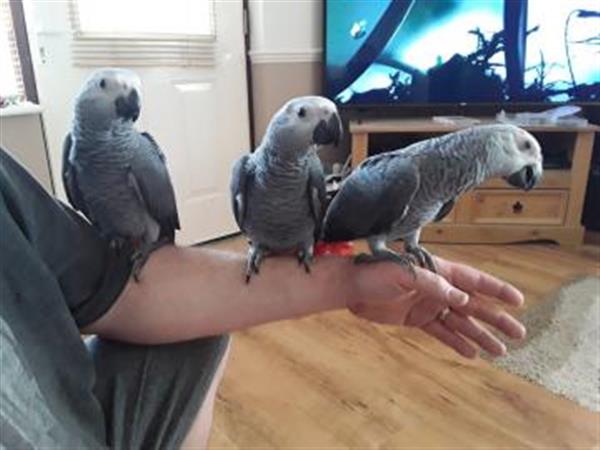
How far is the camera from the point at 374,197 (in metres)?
0.60

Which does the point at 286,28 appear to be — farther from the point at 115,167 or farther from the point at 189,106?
the point at 115,167

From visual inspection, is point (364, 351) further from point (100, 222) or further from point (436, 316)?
point (100, 222)

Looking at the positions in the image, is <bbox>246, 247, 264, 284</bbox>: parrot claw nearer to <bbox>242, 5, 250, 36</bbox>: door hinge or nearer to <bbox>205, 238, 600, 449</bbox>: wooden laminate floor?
<bbox>205, 238, 600, 449</bbox>: wooden laminate floor

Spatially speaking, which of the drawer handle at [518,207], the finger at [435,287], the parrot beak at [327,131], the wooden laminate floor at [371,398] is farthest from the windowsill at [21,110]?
the drawer handle at [518,207]

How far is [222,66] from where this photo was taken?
86.0 inches

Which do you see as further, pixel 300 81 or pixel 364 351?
pixel 300 81

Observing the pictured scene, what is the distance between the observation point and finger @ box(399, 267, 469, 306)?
0.58 meters

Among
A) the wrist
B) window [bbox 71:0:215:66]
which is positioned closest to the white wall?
window [bbox 71:0:215:66]

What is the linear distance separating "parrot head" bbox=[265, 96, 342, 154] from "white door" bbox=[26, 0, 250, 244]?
151cm

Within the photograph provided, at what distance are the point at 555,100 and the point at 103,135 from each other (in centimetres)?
208

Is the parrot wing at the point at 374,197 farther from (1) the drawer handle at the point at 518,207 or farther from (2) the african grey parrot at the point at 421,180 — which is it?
(1) the drawer handle at the point at 518,207

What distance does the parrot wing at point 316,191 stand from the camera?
2.09 feet

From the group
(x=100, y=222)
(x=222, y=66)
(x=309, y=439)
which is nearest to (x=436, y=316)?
(x=100, y=222)

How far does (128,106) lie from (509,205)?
191 centimetres
